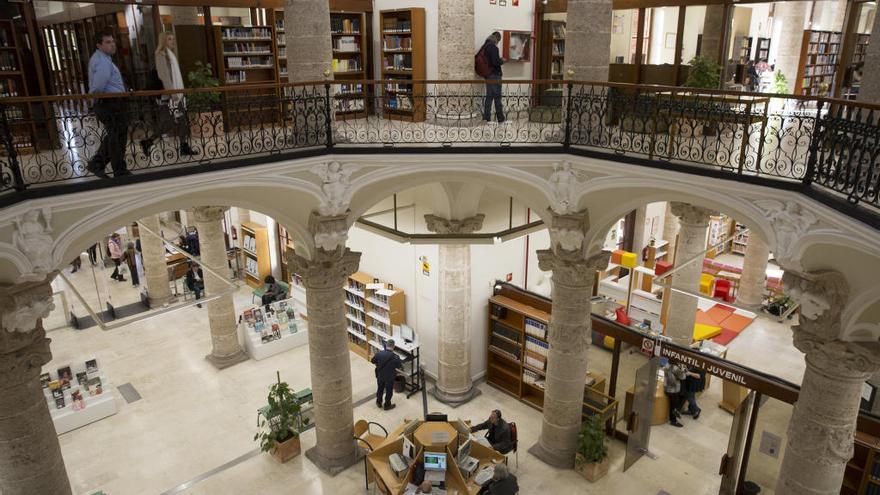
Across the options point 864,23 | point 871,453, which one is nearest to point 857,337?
point 871,453

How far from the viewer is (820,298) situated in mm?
5805

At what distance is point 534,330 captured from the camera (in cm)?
1073

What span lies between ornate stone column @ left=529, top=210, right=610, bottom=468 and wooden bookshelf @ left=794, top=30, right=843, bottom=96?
715cm

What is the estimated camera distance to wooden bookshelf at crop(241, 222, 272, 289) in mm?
15711

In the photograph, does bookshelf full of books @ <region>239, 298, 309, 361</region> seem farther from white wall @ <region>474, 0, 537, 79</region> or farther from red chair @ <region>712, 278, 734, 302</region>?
red chair @ <region>712, 278, 734, 302</region>

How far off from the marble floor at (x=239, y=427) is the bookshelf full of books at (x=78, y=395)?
19cm

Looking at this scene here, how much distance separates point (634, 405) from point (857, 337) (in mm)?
4078

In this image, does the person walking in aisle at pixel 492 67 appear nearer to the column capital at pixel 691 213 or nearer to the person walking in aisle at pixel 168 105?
the column capital at pixel 691 213

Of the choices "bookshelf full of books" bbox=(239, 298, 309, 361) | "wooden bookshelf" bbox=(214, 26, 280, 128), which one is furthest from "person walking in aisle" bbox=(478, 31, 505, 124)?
"bookshelf full of books" bbox=(239, 298, 309, 361)

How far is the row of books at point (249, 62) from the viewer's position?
1027 centimetres

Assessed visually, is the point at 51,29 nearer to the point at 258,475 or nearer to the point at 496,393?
the point at 258,475

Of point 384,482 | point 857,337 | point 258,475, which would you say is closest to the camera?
point 857,337

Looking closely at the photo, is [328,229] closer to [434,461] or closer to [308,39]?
[308,39]

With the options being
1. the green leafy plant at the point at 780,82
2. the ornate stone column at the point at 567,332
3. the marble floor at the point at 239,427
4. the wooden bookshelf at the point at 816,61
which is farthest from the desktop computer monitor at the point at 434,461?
the wooden bookshelf at the point at 816,61
